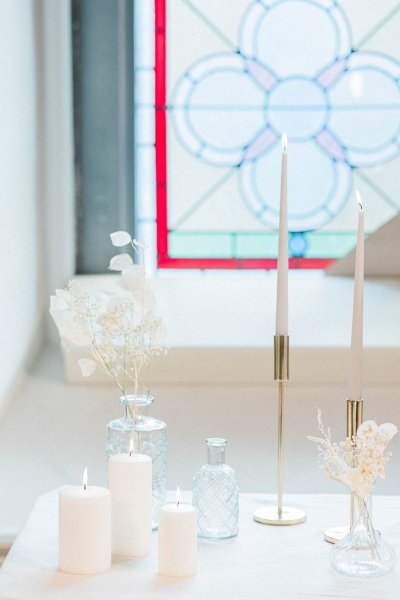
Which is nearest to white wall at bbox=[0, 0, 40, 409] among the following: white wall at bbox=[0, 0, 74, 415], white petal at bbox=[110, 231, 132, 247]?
white wall at bbox=[0, 0, 74, 415]

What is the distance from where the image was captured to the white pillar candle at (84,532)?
3.89ft

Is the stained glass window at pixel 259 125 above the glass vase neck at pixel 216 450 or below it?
above

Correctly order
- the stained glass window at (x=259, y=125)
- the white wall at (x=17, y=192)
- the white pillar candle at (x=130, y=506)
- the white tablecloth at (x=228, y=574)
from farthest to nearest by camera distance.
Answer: the stained glass window at (x=259, y=125), the white wall at (x=17, y=192), the white pillar candle at (x=130, y=506), the white tablecloth at (x=228, y=574)

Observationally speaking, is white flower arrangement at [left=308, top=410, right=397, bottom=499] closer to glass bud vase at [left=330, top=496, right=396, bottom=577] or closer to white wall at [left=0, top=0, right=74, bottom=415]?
glass bud vase at [left=330, top=496, right=396, bottom=577]

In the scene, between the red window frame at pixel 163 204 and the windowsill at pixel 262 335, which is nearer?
the windowsill at pixel 262 335

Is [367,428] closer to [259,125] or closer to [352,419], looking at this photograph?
[352,419]

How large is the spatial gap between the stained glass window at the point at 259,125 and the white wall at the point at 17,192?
391mm

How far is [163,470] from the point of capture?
141 centimetres

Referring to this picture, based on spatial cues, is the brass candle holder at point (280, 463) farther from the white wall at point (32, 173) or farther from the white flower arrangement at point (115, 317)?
the white wall at point (32, 173)

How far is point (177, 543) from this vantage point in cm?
117

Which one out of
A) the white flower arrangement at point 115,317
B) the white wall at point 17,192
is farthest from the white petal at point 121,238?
the white wall at point 17,192

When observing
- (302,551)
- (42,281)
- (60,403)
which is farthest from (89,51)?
(302,551)

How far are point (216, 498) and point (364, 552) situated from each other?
0.70ft

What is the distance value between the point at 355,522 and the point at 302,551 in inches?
3.9
